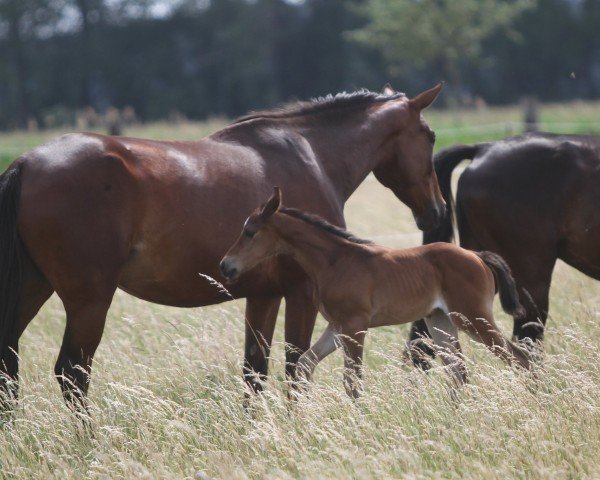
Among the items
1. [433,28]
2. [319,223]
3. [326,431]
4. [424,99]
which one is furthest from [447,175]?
[433,28]

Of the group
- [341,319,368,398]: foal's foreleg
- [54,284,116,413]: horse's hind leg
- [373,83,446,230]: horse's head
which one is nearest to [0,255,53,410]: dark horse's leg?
[54,284,116,413]: horse's hind leg

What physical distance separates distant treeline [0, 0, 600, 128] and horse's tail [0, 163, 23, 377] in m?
37.1

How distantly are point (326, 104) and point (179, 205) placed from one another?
1365 millimetres

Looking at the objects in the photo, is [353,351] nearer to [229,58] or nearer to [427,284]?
[427,284]

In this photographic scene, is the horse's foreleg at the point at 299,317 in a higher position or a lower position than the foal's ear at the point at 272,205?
lower

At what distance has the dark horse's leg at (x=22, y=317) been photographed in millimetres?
5223

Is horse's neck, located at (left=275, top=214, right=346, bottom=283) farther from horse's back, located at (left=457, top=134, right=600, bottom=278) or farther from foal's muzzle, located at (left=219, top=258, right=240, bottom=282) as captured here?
horse's back, located at (left=457, top=134, right=600, bottom=278)

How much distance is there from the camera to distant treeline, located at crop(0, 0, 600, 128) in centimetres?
4419

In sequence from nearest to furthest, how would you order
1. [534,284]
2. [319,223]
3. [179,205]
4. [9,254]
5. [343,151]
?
[9,254] → [179,205] → [319,223] → [343,151] → [534,284]

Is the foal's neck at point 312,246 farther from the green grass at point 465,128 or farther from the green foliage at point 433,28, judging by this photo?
the green foliage at point 433,28

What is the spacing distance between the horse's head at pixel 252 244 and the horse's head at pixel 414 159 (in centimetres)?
131

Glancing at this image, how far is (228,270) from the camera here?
17.0 ft

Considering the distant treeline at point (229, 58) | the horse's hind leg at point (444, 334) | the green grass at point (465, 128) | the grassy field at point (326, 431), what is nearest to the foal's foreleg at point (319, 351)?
the grassy field at point (326, 431)

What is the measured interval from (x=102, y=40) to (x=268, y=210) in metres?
41.4
